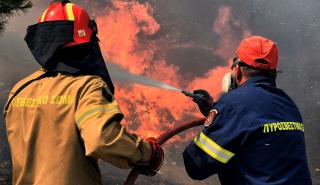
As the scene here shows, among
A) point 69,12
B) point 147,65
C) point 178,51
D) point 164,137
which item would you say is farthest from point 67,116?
point 178,51

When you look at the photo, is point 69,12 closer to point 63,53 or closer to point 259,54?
point 63,53

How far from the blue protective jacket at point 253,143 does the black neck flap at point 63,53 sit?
39.0 inches

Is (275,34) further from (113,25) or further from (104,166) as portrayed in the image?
(104,166)

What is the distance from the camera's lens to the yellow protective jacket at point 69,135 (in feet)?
8.09

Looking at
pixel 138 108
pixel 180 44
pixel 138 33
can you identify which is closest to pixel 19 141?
pixel 138 108

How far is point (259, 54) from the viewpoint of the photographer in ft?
10.4

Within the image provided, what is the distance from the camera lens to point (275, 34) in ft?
61.2

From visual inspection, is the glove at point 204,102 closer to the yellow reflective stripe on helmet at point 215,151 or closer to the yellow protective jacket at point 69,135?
the yellow reflective stripe on helmet at point 215,151

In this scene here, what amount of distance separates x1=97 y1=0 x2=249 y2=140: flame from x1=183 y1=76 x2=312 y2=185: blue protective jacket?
30.4 ft

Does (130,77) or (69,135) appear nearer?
(69,135)

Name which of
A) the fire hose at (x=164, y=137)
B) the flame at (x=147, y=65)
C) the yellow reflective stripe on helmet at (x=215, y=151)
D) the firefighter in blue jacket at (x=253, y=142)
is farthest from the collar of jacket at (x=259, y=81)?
the flame at (x=147, y=65)

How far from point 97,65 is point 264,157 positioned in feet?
4.99

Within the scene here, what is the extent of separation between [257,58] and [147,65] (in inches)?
463

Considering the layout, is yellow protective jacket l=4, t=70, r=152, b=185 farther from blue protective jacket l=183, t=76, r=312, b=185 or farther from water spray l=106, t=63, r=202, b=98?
water spray l=106, t=63, r=202, b=98
